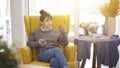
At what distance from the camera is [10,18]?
3947 mm

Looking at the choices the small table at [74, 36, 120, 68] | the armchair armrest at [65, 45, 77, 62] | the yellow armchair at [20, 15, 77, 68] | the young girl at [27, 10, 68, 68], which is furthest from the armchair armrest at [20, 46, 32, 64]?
the small table at [74, 36, 120, 68]

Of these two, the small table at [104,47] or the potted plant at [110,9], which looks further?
the potted plant at [110,9]

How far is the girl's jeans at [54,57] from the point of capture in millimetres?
2619

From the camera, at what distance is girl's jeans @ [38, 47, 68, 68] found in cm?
262

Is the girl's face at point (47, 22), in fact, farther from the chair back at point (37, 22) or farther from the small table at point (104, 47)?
the small table at point (104, 47)

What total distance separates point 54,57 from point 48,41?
312 mm

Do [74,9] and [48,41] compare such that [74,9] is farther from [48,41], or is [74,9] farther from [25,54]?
[25,54]

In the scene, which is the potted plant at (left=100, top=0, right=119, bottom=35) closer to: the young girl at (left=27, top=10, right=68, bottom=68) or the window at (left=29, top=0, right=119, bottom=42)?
the window at (left=29, top=0, right=119, bottom=42)

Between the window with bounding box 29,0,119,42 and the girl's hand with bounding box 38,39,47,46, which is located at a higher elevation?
the window with bounding box 29,0,119,42

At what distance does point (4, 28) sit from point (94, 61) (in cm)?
213

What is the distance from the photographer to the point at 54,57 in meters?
2.72

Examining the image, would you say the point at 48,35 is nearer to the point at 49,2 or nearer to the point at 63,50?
the point at 63,50

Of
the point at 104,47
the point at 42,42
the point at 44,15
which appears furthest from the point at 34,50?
the point at 104,47

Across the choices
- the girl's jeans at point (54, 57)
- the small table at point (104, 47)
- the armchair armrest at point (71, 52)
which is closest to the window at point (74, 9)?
the small table at point (104, 47)
